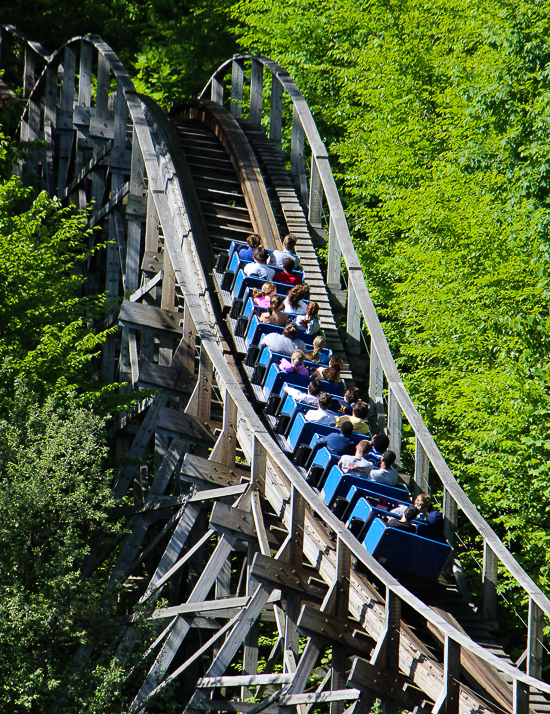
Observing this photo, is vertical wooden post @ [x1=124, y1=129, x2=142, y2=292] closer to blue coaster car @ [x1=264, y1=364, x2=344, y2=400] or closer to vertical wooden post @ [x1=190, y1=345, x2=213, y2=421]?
vertical wooden post @ [x1=190, y1=345, x2=213, y2=421]

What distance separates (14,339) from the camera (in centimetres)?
1267

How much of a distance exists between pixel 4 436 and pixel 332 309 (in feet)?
21.7

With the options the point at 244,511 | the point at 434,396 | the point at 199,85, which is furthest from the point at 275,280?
the point at 199,85

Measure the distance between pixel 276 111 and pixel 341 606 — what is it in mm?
12715

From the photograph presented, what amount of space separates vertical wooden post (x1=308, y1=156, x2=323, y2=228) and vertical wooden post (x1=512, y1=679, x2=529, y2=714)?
1080cm

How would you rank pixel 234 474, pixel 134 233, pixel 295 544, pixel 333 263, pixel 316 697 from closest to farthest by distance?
1. pixel 316 697
2. pixel 295 544
3. pixel 234 474
4. pixel 333 263
5. pixel 134 233

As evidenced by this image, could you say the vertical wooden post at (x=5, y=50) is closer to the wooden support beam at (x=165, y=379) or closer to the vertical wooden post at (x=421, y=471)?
the wooden support beam at (x=165, y=379)

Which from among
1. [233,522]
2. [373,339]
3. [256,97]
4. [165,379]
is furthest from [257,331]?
[256,97]

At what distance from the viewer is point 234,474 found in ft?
37.8

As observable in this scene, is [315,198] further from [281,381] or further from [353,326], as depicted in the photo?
[281,381]

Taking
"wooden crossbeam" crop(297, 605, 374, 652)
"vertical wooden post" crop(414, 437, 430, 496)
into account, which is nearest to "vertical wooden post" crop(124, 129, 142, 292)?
"vertical wooden post" crop(414, 437, 430, 496)

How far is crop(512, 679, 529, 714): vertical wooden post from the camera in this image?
7508 millimetres

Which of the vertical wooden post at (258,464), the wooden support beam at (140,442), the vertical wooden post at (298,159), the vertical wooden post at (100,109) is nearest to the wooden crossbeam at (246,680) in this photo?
the vertical wooden post at (258,464)

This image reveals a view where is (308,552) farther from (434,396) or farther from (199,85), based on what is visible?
(199,85)
